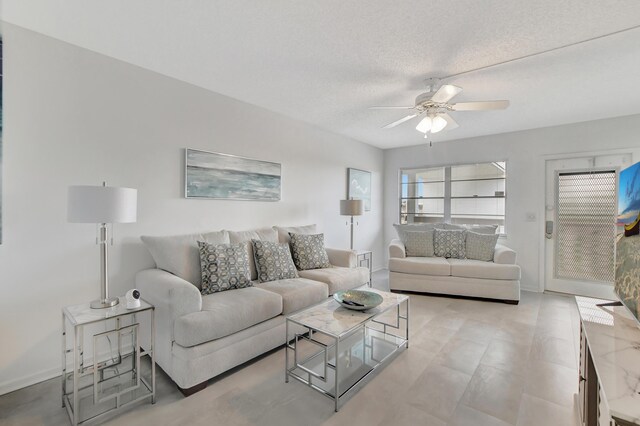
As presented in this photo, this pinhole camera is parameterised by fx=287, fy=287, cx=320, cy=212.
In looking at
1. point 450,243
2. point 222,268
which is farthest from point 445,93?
point 450,243

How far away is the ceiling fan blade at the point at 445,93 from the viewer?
2.21 meters

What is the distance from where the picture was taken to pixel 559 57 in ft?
7.48

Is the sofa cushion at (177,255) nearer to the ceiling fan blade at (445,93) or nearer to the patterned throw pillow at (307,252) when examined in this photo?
the patterned throw pillow at (307,252)

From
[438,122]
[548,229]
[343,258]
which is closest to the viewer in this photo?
[438,122]

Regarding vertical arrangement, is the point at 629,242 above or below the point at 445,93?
below

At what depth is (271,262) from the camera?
290 cm

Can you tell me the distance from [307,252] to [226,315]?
1.46m

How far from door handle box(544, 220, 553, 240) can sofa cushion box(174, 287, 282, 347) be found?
414cm

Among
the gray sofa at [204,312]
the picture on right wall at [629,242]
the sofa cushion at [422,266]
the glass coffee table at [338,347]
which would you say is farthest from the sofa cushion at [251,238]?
the picture on right wall at [629,242]

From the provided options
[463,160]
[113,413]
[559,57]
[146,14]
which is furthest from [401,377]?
[463,160]

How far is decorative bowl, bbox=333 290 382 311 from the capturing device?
7.18 feet

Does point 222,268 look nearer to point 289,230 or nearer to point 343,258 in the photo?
point 289,230

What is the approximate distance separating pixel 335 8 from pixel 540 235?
439 centimetres

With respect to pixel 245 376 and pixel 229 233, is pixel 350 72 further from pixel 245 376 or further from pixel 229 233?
pixel 245 376
